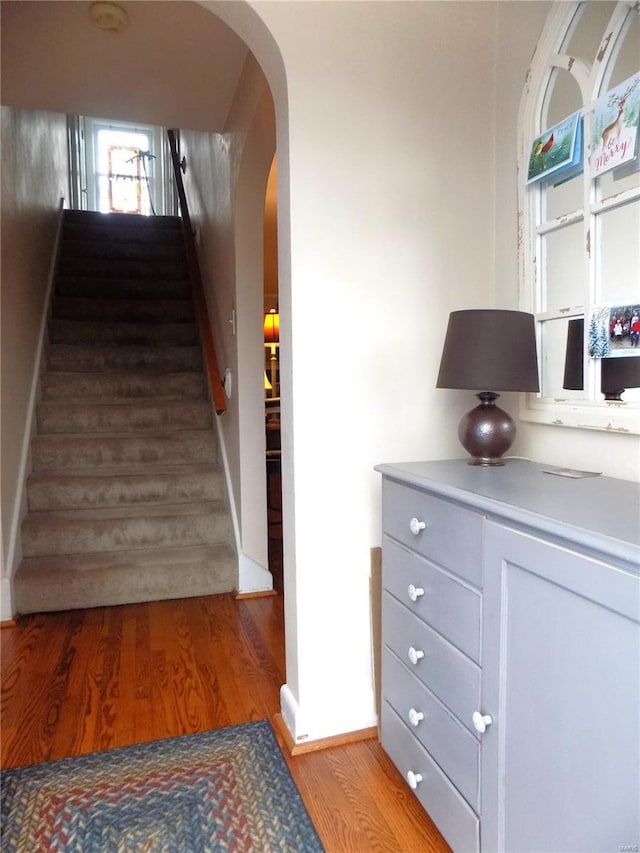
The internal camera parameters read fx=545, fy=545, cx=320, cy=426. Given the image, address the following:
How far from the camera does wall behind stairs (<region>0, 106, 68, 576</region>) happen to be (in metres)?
2.80

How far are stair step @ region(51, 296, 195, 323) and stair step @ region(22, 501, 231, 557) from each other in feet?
6.17

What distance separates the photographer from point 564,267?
4.74 feet

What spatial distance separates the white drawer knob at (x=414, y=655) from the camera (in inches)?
52.3

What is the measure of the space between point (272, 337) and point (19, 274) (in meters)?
4.09

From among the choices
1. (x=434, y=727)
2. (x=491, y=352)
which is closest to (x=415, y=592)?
(x=434, y=727)

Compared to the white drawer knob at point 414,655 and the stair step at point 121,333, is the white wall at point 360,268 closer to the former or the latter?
the white drawer knob at point 414,655

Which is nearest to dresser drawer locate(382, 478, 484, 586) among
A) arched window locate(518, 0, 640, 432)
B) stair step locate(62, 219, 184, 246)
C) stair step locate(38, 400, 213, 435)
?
arched window locate(518, 0, 640, 432)

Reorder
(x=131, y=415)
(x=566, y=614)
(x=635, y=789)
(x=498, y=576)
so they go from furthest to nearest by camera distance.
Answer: (x=131, y=415) < (x=498, y=576) < (x=566, y=614) < (x=635, y=789)

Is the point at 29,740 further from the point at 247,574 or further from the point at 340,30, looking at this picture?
the point at 340,30

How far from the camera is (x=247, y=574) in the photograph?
9.59ft

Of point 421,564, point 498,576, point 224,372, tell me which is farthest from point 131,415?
point 498,576

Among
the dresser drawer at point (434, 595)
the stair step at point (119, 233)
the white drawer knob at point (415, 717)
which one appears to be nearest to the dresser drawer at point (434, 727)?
the white drawer knob at point (415, 717)

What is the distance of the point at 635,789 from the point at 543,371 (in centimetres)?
104

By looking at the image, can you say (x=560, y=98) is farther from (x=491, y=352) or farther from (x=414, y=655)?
(x=414, y=655)
